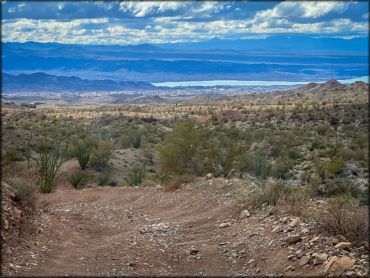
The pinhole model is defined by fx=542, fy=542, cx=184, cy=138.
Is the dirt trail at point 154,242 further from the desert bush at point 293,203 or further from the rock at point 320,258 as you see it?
the desert bush at point 293,203

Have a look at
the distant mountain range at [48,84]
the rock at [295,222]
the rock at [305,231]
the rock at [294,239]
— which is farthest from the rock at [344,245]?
the distant mountain range at [48,84]

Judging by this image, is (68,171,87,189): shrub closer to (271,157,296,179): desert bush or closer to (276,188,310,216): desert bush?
(271,157,296,179): desert bush

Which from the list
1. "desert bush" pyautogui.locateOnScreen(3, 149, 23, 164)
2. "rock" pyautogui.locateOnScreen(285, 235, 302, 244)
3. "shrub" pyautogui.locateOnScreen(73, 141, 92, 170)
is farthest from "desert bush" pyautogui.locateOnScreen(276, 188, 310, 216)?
"shrub" pyautogui.locateOnScreen(73, 141, 92, 170)

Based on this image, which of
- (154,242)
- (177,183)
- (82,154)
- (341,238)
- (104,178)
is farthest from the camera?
(82,154)

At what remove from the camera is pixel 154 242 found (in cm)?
1040

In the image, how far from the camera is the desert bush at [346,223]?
907 cm

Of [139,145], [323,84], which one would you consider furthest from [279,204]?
[323,84]

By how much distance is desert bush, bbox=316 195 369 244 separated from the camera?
29.8ft

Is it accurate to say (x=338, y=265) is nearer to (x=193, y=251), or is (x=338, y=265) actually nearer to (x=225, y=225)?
(x=193, y=251)

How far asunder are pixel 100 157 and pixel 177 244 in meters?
16.2

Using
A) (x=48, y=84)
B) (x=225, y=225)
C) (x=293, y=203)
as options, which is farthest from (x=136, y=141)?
(x=48, y=84)

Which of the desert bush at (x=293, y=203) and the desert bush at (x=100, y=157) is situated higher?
the desert bush at (x=293, y=203)

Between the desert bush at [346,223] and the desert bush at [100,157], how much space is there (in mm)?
17068

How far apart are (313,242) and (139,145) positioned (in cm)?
2498
